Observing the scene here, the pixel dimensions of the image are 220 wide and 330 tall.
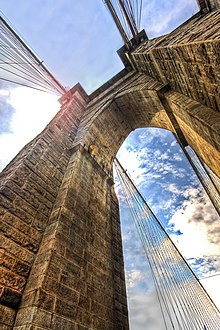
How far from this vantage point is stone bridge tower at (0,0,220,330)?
89.4 inches

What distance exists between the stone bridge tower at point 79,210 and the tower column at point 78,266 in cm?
1

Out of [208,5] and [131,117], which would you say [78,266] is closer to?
[131,117]

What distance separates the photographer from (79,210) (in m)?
3.69

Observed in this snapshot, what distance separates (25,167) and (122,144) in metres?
4.68

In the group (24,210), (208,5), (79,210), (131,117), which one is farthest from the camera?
(131,117)

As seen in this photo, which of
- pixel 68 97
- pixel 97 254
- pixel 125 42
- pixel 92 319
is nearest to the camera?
pixel 92 319

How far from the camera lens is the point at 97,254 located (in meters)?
3.49

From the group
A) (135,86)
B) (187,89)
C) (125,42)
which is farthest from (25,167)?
(125,42)

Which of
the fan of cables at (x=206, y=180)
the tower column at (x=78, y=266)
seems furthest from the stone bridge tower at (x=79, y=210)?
the fan of cables at (x=206, y=180)

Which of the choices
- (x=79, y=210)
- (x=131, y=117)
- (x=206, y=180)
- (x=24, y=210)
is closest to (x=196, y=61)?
(x=79, y=210)

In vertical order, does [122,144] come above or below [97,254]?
above

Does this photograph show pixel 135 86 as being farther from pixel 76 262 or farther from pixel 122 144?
pixel 76 262

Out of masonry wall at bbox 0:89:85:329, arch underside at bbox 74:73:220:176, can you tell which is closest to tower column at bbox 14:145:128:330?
masonry wall at bbox 0:89:85:329

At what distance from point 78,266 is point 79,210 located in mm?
1049
